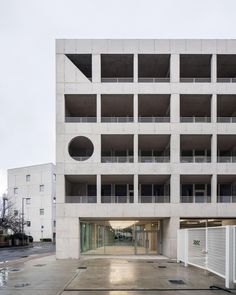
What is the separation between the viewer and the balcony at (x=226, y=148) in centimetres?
3231

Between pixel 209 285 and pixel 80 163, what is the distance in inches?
694

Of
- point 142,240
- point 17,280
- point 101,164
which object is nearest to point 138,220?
point 142,240

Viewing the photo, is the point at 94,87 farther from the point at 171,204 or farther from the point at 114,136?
the point at 171,204

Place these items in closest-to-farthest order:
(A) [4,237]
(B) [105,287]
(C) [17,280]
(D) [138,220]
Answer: (B) [105,287], (C) [17,280], (D) [138,220], (A) [4,237]

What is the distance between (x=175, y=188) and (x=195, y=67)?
40.1 ft

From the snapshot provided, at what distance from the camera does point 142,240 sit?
112ft

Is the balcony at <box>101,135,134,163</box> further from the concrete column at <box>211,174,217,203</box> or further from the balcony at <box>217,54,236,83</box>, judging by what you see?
the balcony at <box>217,54,236,83</box>

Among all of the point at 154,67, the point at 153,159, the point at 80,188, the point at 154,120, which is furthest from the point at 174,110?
the point at 80,188

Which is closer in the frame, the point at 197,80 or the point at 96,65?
the point at 96,65

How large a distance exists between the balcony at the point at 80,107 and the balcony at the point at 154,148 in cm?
507

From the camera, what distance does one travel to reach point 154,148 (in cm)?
3519

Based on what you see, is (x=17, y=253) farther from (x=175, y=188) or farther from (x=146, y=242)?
(x=175, y=188)

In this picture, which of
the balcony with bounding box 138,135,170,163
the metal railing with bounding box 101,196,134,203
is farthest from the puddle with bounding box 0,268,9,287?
the balcony with bounding box 138,135,170,163

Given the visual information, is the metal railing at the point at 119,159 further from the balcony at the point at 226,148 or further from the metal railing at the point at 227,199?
the metal railing at the point at 227,199
